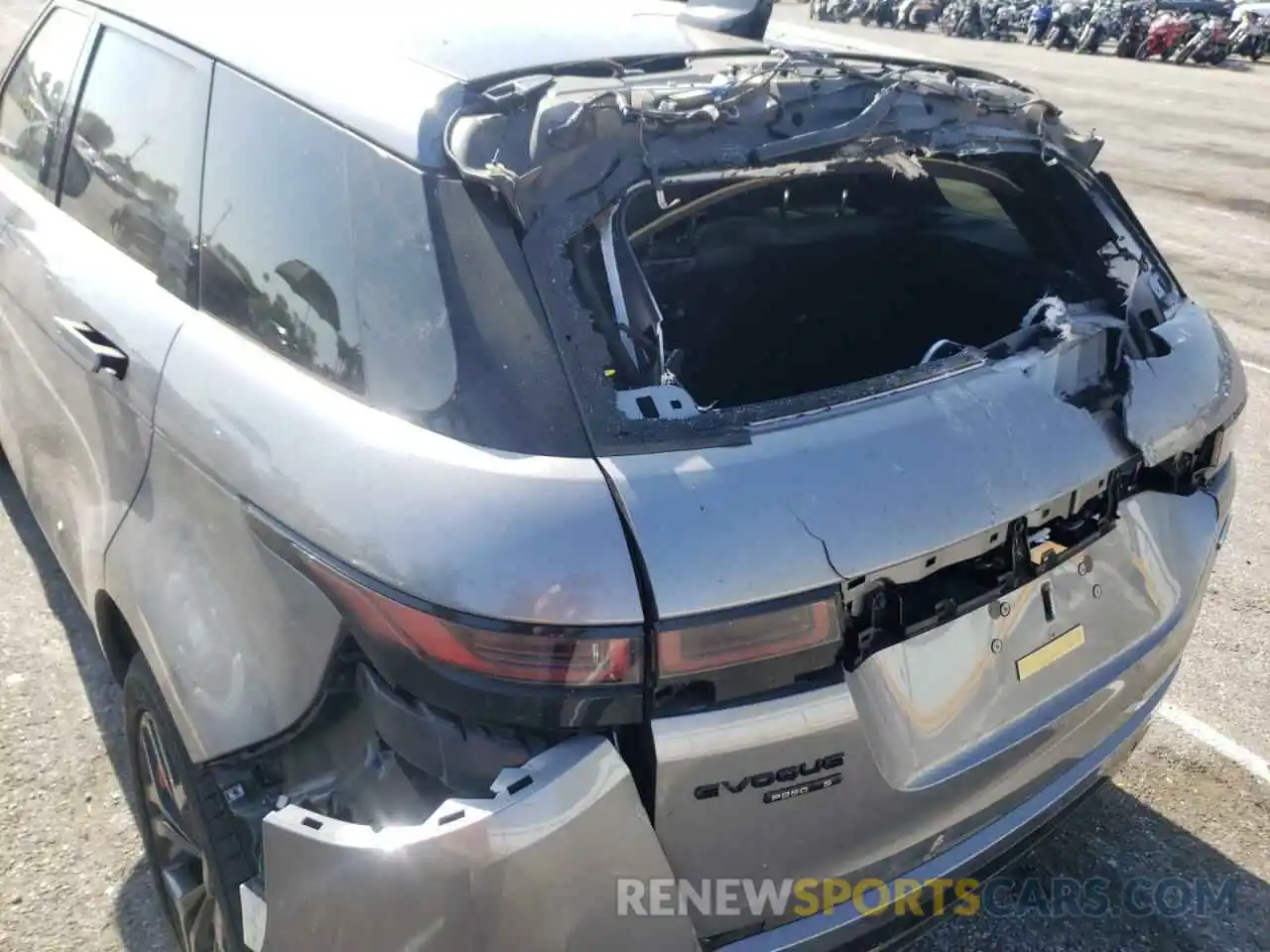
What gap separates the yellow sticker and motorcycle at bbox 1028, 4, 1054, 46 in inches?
1079

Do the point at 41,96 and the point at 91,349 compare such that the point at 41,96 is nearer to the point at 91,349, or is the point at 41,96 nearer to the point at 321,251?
the point at 91,349

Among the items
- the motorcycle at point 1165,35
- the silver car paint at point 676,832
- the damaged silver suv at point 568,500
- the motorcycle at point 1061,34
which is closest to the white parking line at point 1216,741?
the damaged silver suv at point 568,500

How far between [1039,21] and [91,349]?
2773 cm

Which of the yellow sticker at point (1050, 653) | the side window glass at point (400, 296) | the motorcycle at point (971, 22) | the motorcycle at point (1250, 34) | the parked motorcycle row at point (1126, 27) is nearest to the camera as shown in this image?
the side window glass at point (400, 296)

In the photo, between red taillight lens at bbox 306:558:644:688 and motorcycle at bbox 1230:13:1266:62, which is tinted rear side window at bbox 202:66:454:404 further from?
motorcycle at bbox 1230:13:1266:62

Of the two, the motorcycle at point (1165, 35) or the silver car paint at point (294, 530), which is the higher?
the silver car paint at point (294, 530)

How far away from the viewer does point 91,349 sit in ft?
8.02

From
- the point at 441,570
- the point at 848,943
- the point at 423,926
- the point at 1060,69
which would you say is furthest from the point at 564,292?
the point at 1060,69

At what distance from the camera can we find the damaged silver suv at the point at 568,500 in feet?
5.38

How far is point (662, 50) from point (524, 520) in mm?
1205

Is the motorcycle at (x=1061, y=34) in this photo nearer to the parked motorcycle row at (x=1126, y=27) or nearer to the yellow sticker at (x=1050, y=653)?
the parked motorcycle row at (x=1126, y=27)

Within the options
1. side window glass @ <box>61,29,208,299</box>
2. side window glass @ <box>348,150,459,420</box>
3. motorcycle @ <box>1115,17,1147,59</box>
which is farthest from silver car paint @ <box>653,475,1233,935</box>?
motorcycle @ <box>1115,17,1147,59</box>

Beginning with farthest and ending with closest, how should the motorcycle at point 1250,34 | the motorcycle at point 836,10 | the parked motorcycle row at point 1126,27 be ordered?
the motorcycle at point 836,10 < the motorcycle at point 1250,34 < the parked motorcycle row at point 1126,27

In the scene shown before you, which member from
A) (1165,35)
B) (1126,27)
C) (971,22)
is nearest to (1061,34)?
(1126,27)
